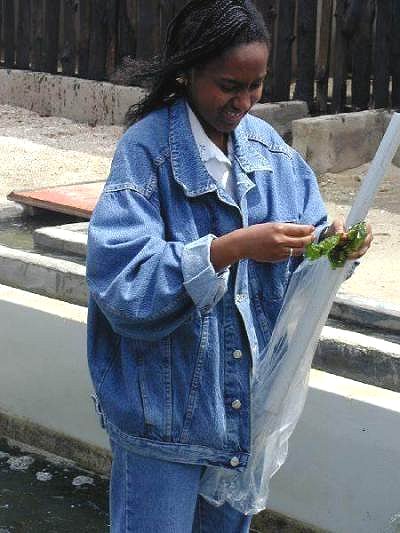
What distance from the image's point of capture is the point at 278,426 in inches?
91.6

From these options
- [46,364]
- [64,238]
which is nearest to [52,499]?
[46,364]

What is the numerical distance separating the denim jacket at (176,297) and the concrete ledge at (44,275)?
220 centimetres

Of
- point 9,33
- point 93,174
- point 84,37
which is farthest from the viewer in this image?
point 9,33

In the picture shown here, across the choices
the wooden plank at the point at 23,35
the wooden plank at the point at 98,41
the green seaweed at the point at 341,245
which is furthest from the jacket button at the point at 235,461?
the wooden plank at the point at 23,35

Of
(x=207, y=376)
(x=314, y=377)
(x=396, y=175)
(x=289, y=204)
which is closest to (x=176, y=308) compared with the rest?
(x=207, y=376)

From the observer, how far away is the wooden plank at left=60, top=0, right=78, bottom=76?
10.2 m

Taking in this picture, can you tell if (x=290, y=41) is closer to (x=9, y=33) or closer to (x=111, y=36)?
(x=111, y=36)

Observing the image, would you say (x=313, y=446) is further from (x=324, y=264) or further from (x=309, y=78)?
(x=309, y=78)

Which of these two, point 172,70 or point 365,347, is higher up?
point 172,70

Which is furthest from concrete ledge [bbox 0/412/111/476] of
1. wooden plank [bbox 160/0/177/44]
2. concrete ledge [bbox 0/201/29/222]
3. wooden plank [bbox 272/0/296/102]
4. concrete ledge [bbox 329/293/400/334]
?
wooden plank [bbox 160/0/177/44]

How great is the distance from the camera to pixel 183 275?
2041 mm

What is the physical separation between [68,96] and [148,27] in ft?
3.45

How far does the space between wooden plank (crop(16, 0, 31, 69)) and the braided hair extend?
28.0 ft

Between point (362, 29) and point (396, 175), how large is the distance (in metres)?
1.27
